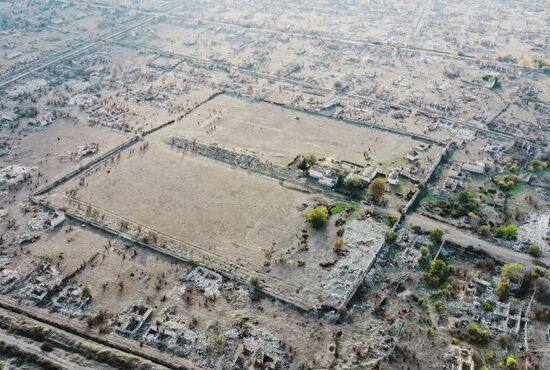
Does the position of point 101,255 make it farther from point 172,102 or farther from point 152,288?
point 172,102

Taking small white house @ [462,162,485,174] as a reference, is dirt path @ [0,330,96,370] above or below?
above

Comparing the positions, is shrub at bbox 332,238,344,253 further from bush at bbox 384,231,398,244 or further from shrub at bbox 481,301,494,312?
shrub at bbox 481,301,494,312

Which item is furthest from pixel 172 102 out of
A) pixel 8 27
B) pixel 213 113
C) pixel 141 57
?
pixel 8 27

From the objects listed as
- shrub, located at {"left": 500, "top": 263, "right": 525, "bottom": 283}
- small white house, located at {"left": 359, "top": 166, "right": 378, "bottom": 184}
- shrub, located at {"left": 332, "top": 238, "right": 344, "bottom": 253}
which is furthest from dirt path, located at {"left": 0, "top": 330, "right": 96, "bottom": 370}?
shrub, located at {"left": 500, "top": 263, "right": 525, "bottom": 283}

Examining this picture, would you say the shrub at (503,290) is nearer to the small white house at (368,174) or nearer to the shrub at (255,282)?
the small white house at (368,174)

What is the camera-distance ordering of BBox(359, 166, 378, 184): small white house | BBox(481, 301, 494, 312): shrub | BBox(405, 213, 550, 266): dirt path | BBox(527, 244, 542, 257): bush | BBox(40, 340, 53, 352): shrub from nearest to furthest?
BBox(40, 340, 53, 352): shrub, BBox(481, 301, 494, 312): shrub, BBox(405, 213, 550, 266): dirt path, BBox(527, 244, 542, 257): bush, BBox(359, 166, 378, 184): small white house

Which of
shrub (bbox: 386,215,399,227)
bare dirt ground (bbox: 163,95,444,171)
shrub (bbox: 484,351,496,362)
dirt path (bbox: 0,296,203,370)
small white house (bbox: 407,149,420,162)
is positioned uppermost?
shrub (bbox: 386,215,399,227)
